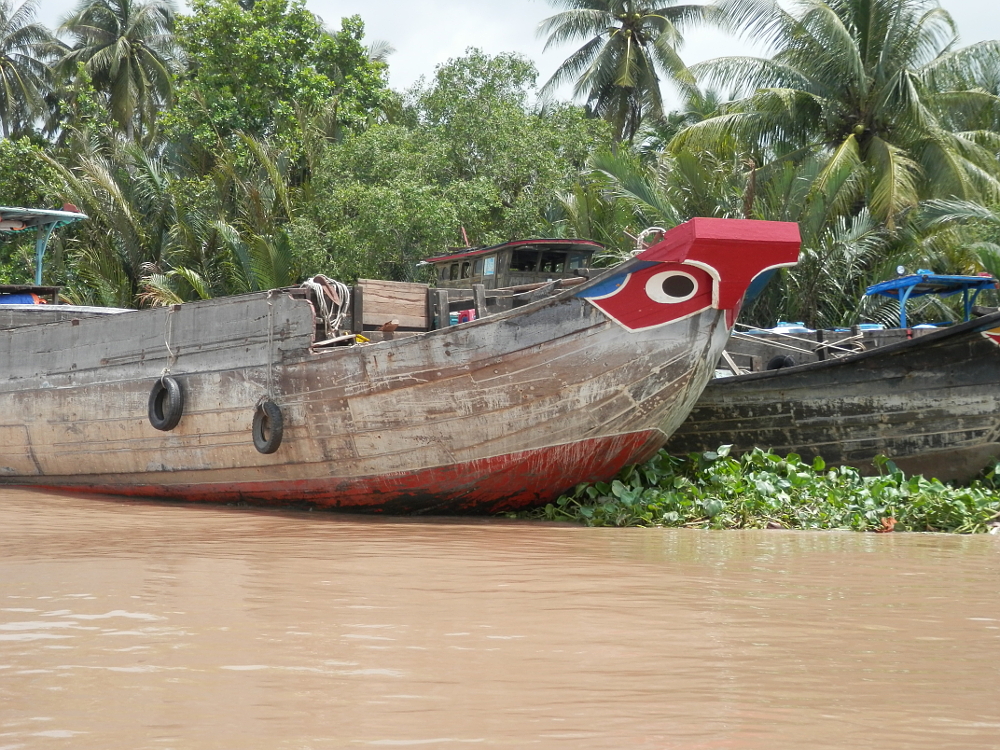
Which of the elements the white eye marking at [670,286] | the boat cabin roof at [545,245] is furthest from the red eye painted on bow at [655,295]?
A: the boat cabin roof at [545,245]

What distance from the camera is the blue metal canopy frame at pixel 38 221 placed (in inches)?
433

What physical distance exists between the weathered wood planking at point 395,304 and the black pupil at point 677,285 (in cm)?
210

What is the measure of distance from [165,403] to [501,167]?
11.4 meters

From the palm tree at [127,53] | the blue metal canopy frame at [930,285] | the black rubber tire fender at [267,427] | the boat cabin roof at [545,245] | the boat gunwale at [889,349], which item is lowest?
the black rubber tire fender at [267,427]

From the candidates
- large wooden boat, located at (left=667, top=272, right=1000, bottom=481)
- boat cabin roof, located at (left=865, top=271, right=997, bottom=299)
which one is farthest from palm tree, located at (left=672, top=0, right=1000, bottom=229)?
large wooden boat, located at (left=667, top=272, right=1000, bottom=481)

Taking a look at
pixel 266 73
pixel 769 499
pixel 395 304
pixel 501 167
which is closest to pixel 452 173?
pixel 501 167

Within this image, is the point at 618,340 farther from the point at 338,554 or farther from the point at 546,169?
the point at 546,169

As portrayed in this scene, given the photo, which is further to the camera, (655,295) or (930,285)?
(930,285)

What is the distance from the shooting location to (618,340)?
279 inches

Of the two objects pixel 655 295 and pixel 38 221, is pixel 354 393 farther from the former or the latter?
pixel 38 221

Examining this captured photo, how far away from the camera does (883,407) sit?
8227 millimetres

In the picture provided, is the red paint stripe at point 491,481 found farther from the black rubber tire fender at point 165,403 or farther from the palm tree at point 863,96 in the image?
the palm tree at point 863,96

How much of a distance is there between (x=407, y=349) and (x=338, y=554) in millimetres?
2465

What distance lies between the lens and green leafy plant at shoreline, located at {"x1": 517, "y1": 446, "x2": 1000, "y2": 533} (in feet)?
22.5
